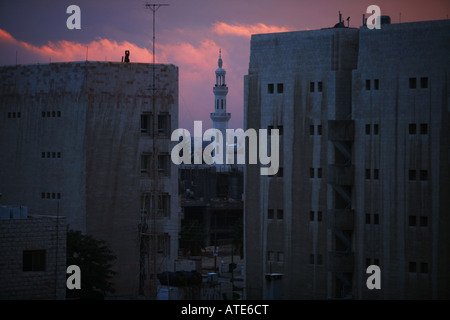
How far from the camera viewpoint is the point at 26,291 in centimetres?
4753

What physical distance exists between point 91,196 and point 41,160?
243 inches

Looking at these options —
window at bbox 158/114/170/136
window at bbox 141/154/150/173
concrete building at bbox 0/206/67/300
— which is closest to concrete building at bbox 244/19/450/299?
concrete building at bbox 0/206/67/300

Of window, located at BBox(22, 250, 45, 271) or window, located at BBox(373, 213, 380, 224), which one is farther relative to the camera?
window, located at BBox(373, 213, 380, 224)

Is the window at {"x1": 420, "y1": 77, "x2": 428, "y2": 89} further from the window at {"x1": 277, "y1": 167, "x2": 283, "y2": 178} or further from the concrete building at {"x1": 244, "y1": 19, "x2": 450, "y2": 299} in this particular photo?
the window at {"x1": 277, "y1": 167, "x2": 283, "y2": 178}

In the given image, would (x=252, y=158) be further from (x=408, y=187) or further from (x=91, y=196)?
(x=91, y=196)

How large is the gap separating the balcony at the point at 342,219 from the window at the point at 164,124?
22.3m

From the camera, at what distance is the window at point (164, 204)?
76625mm

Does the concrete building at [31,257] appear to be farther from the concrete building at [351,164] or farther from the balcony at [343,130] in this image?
the balcony at [343,130]

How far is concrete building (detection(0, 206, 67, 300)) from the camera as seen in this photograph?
47.0 metres

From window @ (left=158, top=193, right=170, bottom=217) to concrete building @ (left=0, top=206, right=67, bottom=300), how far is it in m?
27.9

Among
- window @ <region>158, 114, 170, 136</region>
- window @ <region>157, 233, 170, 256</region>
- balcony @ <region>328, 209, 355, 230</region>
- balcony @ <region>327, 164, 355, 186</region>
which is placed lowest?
window @ <region>157, 233, 170, 256</region>

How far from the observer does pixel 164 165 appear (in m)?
77.1

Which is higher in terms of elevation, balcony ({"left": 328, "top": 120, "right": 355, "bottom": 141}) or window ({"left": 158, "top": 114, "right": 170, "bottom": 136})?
window ({"left": 158, "top": 114, "right": 170, "bottom": 136})

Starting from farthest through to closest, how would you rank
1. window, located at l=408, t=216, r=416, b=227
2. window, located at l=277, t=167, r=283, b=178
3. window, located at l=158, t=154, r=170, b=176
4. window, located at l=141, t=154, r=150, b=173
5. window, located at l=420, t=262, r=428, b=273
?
window, located at l=158, t=154, r=170, b=176 < window, located at l=141, t=154, r=150, b=173 < window, located at l=277, t=167, r=283, b=178 < window, located at l=408, t=216, r=416, b=227 < window, located at l=420, t=262, r=428, b=273
